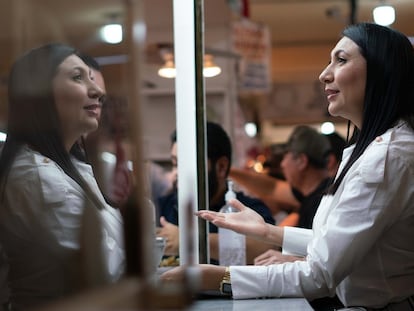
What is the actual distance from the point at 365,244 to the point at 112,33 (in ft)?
3.62

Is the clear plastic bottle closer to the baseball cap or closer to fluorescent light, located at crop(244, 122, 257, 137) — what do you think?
the baseball cap

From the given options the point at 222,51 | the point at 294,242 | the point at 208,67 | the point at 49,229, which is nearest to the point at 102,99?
the point at 49,229

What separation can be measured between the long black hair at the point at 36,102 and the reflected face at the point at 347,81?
1088 mm

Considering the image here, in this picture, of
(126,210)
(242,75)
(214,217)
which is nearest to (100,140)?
(126,210)

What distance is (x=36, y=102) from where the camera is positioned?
2.83 ft

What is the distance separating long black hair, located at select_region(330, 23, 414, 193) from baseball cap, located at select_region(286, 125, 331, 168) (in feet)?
8.01

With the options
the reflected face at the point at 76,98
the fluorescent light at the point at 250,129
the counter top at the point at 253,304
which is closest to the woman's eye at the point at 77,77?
the reflected face at the point at 76,98

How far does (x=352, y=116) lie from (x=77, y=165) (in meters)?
1.11

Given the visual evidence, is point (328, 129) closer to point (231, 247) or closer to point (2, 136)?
point (231, 247)

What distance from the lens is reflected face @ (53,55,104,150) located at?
3.04ft

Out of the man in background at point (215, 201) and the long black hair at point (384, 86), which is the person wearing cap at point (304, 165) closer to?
the man in background at point (215, 201)

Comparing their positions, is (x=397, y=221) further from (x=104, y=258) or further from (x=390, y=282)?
(x=104, y=258)

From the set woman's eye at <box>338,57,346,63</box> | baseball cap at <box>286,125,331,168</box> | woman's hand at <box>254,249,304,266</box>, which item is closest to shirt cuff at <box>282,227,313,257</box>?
woman's hand at <box>254,249,304,266</box>

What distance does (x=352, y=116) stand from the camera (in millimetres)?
1952
